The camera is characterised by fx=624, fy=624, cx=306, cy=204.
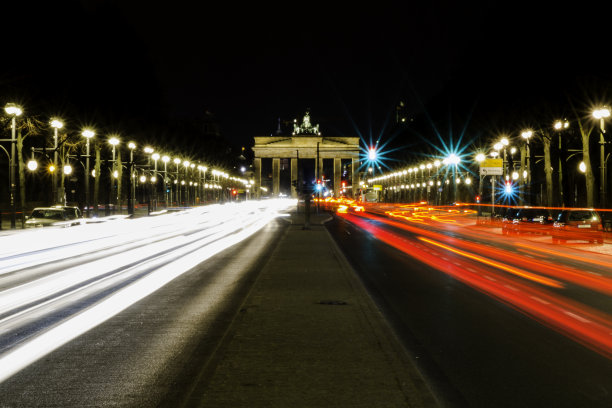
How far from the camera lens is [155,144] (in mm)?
74938

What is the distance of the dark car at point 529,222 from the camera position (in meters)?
32.4

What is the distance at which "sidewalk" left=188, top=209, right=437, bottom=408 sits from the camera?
5648 millimetres

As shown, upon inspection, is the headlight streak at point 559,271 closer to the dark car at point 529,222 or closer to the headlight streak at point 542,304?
the headlight streak at point 542,304

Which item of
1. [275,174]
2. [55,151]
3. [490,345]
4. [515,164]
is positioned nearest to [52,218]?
[55,151]

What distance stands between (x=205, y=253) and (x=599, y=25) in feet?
84.6

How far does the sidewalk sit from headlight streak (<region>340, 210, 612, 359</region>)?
258 centimetres

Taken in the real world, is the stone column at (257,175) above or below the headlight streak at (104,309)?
above

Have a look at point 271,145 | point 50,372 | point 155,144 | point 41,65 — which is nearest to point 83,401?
point 50,372

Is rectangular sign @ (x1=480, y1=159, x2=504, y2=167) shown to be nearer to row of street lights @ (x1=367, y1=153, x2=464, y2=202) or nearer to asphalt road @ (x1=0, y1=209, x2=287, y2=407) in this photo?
row of street lights @ (x1=367, y1=153, x2=464, y2=202)

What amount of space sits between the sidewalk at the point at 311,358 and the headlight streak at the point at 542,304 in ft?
8.45

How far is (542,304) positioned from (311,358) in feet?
18.8

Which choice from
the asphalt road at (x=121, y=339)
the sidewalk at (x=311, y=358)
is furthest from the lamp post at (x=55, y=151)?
the sidewalk at (x=311, y=358)

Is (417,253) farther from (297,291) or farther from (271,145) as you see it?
(271,145)

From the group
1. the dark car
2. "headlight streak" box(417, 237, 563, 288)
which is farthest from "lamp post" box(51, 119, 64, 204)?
the dark car
